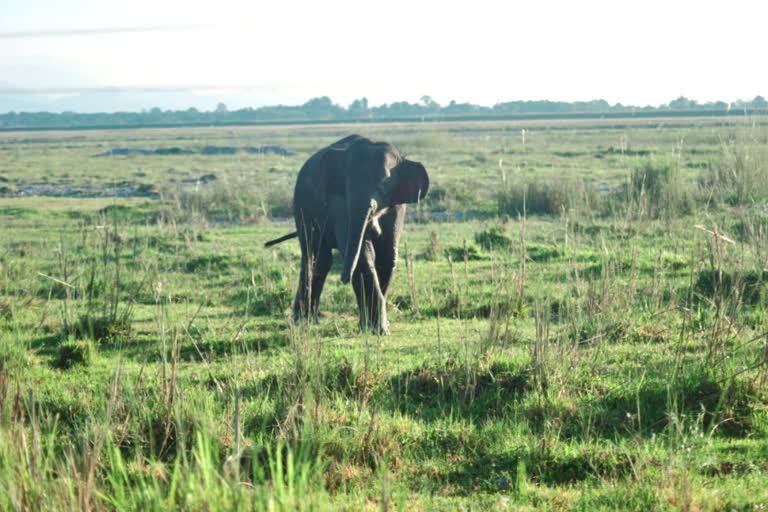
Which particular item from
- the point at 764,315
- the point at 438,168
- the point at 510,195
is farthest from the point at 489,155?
the point at 764,315

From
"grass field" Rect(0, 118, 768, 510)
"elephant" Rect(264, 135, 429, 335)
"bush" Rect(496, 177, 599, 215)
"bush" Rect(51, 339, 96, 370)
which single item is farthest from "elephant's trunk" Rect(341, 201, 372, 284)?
"bush" Rect(496, 177, 599, 215)

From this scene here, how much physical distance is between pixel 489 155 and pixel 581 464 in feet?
108

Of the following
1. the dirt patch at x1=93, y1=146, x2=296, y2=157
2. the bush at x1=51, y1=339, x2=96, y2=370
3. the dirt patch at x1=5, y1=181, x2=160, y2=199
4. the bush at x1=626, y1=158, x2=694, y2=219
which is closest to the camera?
the bush at x1=51, y1=339, x2=96, y2=370

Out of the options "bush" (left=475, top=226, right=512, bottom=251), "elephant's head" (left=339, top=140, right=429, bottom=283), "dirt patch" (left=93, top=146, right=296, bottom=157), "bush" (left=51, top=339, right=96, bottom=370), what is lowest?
"bush" (left=51, top=339, right=96, bottom=370)

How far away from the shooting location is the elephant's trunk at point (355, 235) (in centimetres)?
809

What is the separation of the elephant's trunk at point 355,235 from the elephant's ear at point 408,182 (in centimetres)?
61

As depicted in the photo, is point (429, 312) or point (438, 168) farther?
point (438, 168)

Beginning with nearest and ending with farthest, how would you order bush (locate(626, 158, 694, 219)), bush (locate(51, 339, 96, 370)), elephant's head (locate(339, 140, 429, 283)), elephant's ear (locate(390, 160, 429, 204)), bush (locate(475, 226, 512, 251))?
bush (locate(51, 339, 96, 370)) < elephant's head (locate(339, 140, 429, 283)) < elephant's ear (locate(390, 160, 429, 204)) < bush (locate(475, 226, 512, 251)) < bush (locate(626, 158, 694, 219))

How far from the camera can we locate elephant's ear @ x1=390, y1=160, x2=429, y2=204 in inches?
346

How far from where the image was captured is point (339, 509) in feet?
13.9

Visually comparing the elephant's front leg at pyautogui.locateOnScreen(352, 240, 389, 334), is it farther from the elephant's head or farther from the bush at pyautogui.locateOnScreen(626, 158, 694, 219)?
the bush at pyautogui.locateOnScreen(626, 158, 694, 219)

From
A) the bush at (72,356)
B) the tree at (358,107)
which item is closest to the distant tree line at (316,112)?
the tree at (358,107)

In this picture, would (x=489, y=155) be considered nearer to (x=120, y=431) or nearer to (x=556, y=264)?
(x=556, y=264)

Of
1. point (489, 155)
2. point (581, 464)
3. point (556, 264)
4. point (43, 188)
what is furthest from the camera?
point (489, 155)
